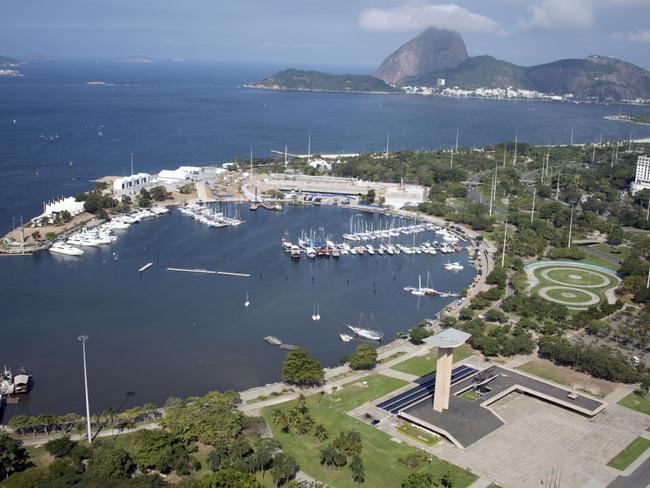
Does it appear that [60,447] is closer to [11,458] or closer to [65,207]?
[11,458]

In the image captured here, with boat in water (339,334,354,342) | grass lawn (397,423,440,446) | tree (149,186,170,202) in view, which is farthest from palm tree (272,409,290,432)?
tree (149,186,170,202)

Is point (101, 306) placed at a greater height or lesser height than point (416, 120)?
lesser

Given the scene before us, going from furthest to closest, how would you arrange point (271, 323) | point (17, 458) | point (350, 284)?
point (350, 284), point (271, 323), point (17, 458)

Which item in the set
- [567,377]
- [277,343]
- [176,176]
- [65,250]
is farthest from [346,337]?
[176,176]

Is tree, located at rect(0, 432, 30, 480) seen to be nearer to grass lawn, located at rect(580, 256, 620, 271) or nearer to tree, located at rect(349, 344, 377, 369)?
tree, located at rect(349, 344, 377, 369)

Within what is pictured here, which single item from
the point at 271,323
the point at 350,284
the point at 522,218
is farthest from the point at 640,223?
the point at 271,323

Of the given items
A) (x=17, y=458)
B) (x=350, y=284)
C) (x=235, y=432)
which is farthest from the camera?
(x=350, y=284)

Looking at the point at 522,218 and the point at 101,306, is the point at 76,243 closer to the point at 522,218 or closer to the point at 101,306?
the point at 101,306
